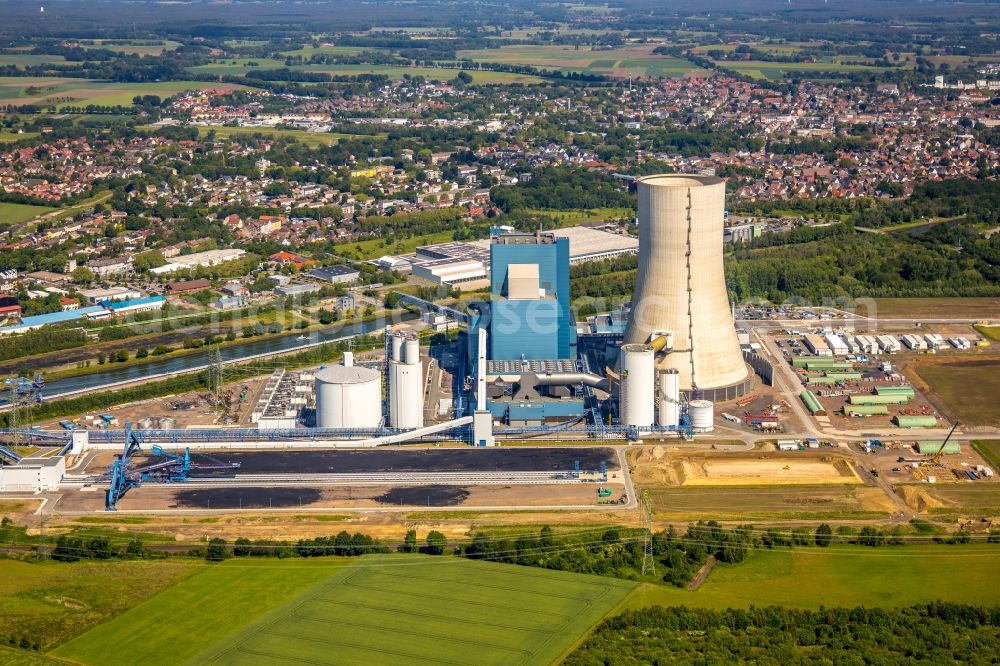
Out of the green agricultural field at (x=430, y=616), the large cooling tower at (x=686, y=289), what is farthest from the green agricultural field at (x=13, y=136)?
the green agricultural field at (x=430, y=616)

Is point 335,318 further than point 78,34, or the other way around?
point 78,34

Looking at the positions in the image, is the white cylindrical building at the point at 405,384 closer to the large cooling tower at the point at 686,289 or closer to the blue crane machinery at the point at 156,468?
the blue crane machinery at the point at 156,468

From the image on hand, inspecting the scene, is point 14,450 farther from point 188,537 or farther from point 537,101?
point 537,101

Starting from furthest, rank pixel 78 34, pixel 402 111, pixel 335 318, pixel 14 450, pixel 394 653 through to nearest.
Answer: pixel 78 34
pixel 402 111
pixel 335 318
pixel 14 450
pixel 394 653

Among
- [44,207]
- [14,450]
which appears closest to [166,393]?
[14,450]

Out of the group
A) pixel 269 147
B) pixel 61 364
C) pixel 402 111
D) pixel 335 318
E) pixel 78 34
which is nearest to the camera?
pixel 61 364

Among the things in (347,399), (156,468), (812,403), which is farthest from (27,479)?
(812,403)

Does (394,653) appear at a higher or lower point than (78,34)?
lower
